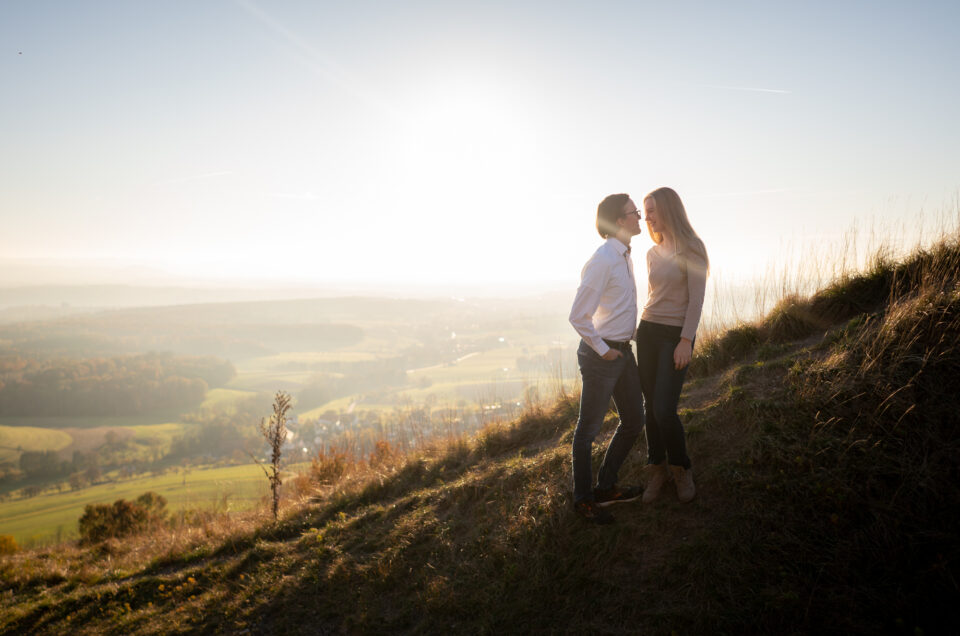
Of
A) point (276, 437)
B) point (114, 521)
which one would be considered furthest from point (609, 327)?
point (114, 521)

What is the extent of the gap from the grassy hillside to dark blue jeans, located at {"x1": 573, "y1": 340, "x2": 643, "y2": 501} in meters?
0.57

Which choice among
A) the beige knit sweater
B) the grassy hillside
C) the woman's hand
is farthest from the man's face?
the grassy hillside

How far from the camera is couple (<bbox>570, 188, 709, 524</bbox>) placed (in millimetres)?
2992

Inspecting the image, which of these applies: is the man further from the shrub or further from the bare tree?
the shrub

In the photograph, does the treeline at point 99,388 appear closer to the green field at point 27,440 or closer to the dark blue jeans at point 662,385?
the green field at point 27,440

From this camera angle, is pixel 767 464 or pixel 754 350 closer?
pixel 767 464

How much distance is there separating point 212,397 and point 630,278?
3819 inches

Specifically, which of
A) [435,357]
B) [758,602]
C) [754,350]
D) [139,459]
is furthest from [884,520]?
[435,357]

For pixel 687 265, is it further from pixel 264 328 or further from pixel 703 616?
pixel 264 328

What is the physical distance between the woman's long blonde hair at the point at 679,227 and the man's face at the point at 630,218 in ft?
0.56

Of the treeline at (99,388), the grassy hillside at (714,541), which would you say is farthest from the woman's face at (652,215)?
the treeline at (99,388)

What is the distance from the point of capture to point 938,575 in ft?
8.05

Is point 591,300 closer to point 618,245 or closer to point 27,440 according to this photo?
point 618,245

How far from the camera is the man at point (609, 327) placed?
9.78 feet
